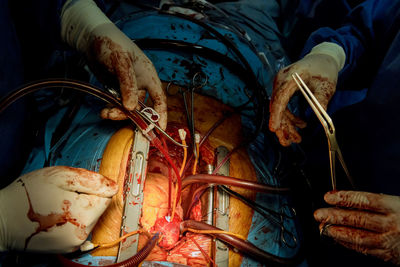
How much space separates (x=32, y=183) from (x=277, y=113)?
1074 millimetres

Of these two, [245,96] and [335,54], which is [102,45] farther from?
[335,54]

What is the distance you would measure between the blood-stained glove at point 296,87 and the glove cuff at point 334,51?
0.03 meters

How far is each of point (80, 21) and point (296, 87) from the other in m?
1.14

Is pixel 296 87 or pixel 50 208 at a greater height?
pixel 296 87

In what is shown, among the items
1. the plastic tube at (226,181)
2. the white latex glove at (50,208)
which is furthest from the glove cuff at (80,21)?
the plastic tube at (226,181)

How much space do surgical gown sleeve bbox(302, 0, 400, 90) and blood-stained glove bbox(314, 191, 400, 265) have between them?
83 centimetres

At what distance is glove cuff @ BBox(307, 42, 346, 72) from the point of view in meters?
1.31

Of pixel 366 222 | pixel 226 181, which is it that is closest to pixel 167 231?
pixel 226 181

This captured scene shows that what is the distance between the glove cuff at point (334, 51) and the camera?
131 centimetres

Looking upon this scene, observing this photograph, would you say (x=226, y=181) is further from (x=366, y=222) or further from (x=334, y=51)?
(x=334, y=51)

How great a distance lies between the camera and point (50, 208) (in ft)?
2.51

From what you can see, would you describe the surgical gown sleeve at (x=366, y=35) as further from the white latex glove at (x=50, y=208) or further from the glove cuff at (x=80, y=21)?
the white latex glove at (x=50, y=208)

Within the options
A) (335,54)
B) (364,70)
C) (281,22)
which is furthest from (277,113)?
(281,22)

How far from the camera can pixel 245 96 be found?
151 centimetres
